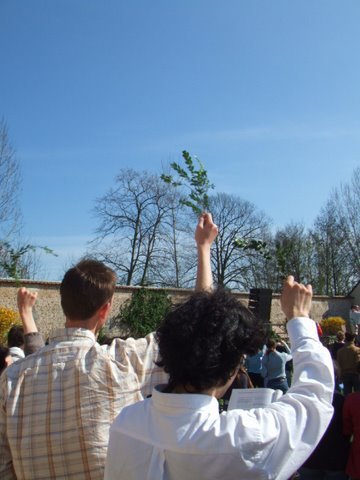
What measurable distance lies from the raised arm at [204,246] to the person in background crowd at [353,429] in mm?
3635

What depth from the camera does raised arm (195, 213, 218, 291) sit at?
2740 mm

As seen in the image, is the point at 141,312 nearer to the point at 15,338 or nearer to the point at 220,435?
the point at 15,338

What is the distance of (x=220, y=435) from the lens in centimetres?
163

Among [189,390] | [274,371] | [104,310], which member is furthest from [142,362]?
[274,371]

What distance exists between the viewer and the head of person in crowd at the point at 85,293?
2.59 m

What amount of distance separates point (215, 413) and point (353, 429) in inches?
180

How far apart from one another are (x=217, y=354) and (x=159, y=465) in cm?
38

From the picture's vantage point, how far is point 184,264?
134 ft

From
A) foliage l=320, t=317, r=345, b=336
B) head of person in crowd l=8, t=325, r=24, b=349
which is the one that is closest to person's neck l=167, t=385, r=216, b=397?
head of person in crowd l=8, t=325, r=24, b=349

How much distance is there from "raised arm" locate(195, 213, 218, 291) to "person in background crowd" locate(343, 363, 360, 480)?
364 centimetres

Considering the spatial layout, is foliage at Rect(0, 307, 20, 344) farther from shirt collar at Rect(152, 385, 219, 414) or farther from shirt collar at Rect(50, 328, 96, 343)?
shirt collar at Rect(152, 385, 219, 414)

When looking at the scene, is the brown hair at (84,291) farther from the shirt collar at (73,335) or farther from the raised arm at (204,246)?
the raised arm at (204,246)

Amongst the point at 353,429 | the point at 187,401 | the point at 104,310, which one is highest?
the point at 104,310

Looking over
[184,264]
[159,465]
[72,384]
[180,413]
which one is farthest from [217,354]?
[184,264]
